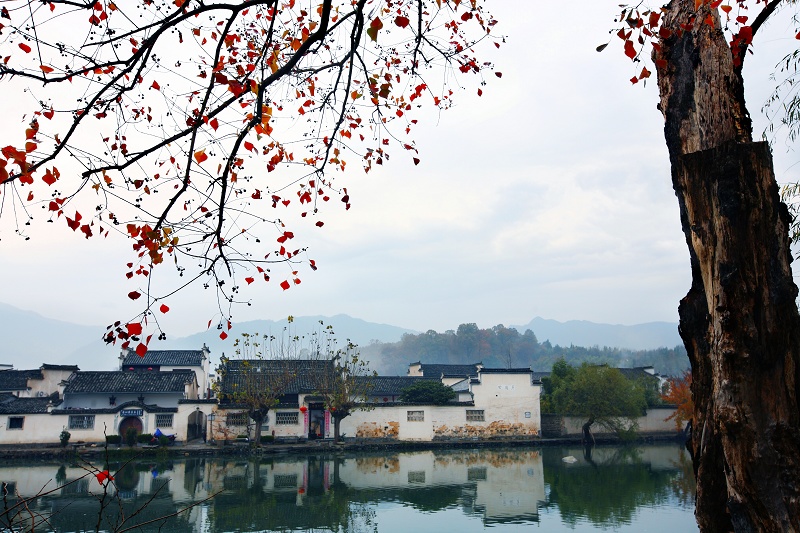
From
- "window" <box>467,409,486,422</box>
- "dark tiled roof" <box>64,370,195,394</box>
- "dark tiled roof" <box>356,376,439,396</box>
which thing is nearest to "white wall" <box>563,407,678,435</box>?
"window" <box>467,409,486,422</box>

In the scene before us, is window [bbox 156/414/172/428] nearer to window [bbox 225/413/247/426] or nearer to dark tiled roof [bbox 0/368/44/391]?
window [bbox 225/413/247/426]

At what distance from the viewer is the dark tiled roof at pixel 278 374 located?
2977cm

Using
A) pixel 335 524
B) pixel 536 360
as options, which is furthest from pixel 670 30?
pixel 536 360

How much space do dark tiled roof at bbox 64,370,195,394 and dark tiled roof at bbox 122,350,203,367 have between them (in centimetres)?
267

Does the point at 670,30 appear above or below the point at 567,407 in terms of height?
above

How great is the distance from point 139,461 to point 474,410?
16085 millimetres

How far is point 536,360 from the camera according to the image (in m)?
98.8

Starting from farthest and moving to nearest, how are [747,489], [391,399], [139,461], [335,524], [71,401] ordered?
1. [391,399]
2. [71,401]
3. [139,461]
4. [335,524]
5. [747,489]

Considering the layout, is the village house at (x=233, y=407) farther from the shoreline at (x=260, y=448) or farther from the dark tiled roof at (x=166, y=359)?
the shoreline at (x=260, y=448)

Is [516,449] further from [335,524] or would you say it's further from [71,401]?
[71,401]

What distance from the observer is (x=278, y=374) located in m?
30.6

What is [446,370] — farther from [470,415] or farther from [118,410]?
[118,410]

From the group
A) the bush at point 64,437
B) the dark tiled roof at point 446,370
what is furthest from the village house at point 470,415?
the bush at point 64,437

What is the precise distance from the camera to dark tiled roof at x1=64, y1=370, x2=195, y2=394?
30938 millimetres
